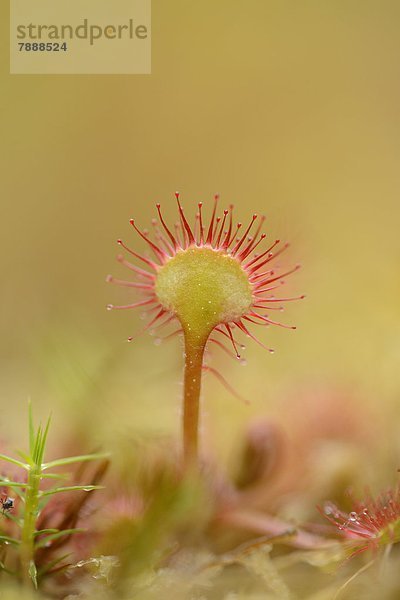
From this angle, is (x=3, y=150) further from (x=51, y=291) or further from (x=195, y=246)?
(x=195, y=246)

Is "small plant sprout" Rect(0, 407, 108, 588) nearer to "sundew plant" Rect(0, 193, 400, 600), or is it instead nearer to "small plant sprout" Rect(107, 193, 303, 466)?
"sundew plant" Rect(0, 193, 400, 600)

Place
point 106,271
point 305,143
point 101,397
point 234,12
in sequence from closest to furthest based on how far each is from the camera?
point 101,397 < point 106,271 < point 305,143 < point 234,12

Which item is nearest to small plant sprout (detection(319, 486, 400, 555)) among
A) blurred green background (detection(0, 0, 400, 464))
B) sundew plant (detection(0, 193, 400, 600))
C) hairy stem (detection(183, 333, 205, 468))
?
sundew plant (detection(0, 193, 400, 600))

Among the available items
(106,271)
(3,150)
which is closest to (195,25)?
(3,150)

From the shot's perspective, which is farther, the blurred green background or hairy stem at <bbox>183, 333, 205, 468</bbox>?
the blurred green background

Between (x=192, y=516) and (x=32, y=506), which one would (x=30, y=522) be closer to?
(x=32, y=506)

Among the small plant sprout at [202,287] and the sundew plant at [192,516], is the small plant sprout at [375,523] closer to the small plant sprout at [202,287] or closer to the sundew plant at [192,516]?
the sundew plant at [192,516]

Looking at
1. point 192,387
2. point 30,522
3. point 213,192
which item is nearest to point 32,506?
point 30,522
